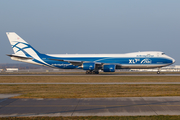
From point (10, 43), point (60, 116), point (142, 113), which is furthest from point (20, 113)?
point (10, 43)

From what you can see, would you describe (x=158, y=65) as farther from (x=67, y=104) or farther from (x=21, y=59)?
(x=67, y=104)

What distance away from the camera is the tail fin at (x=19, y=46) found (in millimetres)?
51312

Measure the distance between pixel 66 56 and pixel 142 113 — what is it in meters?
41.4

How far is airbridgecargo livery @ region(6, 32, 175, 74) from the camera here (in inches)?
1911

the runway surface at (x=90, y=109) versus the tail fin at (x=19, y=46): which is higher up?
the tail fin at (x=19, y=46)

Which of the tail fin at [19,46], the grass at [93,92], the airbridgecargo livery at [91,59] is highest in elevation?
the tail fin at [19,46]

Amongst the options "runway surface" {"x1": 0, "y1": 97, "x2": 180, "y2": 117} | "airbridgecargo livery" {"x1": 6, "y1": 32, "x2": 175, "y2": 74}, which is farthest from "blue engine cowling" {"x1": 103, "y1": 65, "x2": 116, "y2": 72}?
"runway surface" {"x1": 0, "y1": 97, "x2": 180, "y2": 117}

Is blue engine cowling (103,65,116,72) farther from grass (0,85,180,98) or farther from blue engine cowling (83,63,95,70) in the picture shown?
grass (0,85,180,98)

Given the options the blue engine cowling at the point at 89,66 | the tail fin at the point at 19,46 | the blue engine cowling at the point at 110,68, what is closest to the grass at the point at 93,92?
the blue engine cowling at the point at 110,68

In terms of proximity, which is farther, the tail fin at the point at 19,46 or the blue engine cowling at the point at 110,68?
the tail fin at the point at 19,46

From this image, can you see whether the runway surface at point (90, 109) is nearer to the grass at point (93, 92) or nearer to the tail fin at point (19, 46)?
the grass at point (93, 92)

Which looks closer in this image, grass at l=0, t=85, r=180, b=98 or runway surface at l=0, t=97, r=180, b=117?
runway surface at l=0, t=97, r=180, b=117

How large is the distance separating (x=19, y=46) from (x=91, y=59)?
57.1ft

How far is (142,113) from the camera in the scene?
37.1ft
